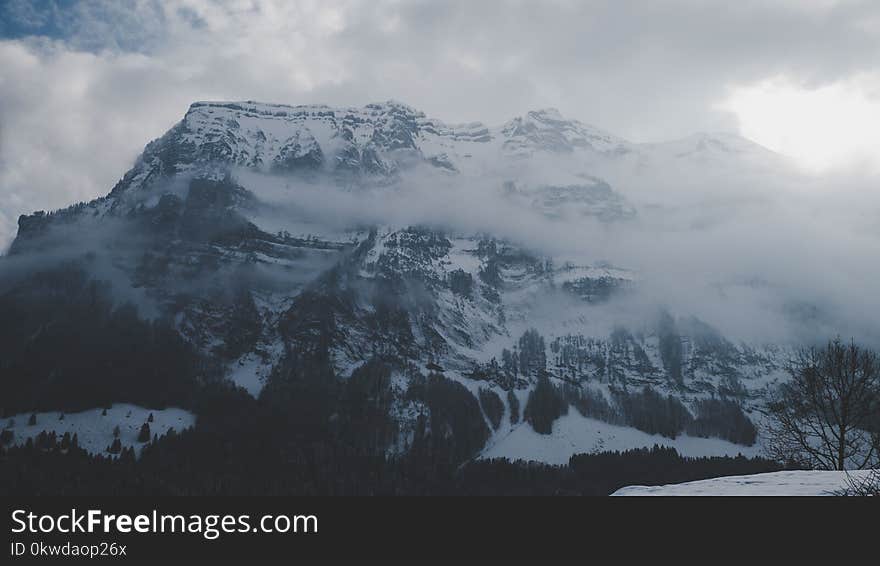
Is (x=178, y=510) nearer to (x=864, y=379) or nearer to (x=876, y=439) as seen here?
(x=876, y=439)

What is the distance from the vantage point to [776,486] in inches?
673

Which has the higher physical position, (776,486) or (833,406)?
(833,406)

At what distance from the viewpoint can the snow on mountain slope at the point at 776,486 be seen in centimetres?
1548

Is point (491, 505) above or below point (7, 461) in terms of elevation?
below

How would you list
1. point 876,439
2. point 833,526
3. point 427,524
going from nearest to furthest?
1. point 833,526
2. point 427,524
3. point 876,439

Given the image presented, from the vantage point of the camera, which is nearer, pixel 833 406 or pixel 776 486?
pixel 776 486

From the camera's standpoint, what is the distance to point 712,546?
1023 centimetres

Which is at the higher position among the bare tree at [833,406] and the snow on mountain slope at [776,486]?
the bare tree at [833,406]

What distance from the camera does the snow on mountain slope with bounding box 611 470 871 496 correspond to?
15.5 m

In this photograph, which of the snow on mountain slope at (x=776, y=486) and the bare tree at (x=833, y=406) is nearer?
the snow on mountain slope at (x=776, y=486)

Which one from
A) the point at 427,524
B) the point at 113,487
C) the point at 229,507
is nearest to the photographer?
the point at 427,524

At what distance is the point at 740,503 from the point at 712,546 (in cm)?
83

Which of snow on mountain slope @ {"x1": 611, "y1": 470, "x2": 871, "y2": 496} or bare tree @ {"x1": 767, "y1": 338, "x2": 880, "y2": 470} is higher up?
bare tree @ {"x1": 767, "y1": 338, "x2": 880, "y2": 470}

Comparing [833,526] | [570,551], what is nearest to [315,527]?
[570,551]
